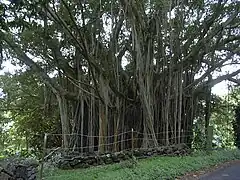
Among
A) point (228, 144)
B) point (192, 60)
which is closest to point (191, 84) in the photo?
point (192, 60)

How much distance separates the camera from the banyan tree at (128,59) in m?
10.8

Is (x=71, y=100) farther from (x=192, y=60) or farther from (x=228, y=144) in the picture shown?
(x=228, y=144)

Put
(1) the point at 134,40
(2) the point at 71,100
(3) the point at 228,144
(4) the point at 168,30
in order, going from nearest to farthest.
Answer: (1) the point at 134,40
(4) the point at 168,30
(2) the point at 71,100
(3) the point at 228,144

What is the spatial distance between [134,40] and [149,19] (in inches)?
38.6

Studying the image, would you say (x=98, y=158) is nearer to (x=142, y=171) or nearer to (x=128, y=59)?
(x=142, y=171)

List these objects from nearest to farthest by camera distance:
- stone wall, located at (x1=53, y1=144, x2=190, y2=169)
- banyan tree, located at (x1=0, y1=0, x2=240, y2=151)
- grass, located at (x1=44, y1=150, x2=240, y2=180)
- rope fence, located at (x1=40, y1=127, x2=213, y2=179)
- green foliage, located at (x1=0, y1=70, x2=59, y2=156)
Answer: grass, located at (x1=44, y1=150, x2=240, y2=180), stone wall, located at (x1=53, y1=144, x2=190, y2=169), banyan tree, located at (x1=0, y1=0, x2=240, y2=151), rope fence, located at (x1=40, y1=127, x2=213, y2=179), green foliage, located at (x1=0, y1=70, x2=59, y2=156)

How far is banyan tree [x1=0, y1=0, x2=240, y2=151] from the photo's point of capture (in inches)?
423

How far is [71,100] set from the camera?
1314cm

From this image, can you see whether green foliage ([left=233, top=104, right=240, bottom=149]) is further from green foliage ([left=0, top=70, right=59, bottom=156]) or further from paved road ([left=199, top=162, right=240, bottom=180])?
green foliage ([left=0, top=70, right=59, bottom=156])

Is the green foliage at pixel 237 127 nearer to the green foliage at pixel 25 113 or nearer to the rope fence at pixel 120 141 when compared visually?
the rope fence at pixel 120 141

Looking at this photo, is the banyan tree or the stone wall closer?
the stone wall

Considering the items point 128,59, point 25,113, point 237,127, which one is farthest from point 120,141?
point 25,113

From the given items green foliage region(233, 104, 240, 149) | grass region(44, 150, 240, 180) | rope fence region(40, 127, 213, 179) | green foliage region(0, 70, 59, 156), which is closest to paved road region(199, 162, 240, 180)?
grass region(44, 150, 240, 180)

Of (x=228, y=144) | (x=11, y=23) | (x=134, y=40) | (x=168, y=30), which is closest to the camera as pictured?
(x=11, y=23)
